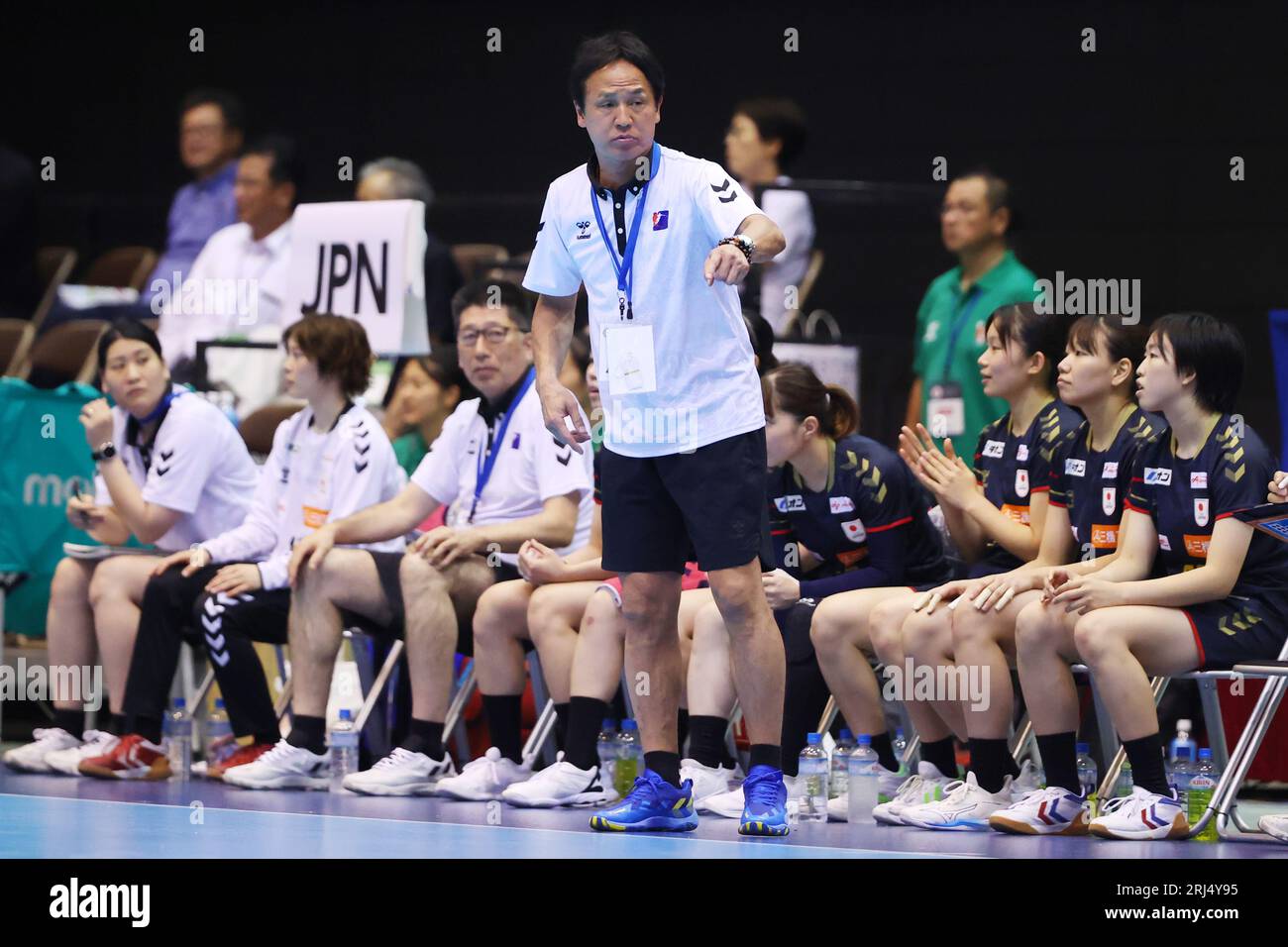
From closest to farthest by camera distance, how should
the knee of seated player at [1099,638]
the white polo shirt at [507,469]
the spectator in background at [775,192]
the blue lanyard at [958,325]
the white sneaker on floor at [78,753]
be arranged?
the knee of seated player at [1099,638]
the white polo shirt at [507,469]
the white sneaker on floor at [78,753]
the blue lanyard at [958,325]
the spectator in background at [775,192]

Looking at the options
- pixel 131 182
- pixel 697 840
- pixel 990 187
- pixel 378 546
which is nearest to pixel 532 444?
pixel 378 546

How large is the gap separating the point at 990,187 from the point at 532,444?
218 cm

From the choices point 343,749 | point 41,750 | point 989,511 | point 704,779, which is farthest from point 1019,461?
point 41,750

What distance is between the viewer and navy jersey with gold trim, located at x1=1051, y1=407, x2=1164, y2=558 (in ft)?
15.1

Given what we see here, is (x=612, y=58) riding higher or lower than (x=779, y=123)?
lower

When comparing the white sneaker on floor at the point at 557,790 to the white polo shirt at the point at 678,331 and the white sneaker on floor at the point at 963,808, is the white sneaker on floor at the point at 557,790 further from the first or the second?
the white polo shirt at the point at 678,331

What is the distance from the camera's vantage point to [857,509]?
4.98 meters

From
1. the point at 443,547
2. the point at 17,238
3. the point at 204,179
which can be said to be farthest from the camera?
the point at 204,179

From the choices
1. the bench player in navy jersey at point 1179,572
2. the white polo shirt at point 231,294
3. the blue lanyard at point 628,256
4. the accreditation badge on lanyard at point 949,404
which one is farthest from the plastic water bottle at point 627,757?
the white polo shirt at point 231,294

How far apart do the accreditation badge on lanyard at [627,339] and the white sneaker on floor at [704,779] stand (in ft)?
3.92

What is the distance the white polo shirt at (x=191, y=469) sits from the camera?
5895mm

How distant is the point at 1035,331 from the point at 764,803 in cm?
159

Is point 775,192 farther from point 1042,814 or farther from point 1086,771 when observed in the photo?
point 1042,814
